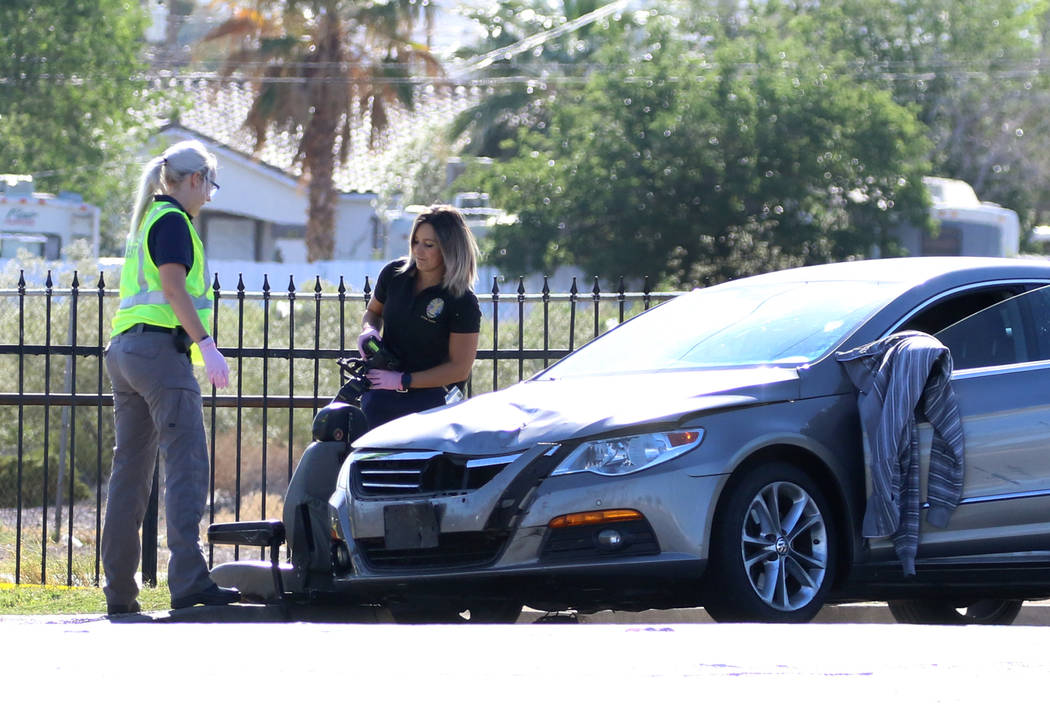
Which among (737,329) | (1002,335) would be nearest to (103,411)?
(737,329)

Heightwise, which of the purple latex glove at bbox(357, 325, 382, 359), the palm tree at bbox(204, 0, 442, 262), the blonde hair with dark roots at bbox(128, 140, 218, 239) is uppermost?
the palm tree at bbox(204, 0, 442, 262)

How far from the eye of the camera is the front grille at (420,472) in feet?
17.3

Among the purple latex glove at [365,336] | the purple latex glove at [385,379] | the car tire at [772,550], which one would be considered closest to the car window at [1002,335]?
the car tire at [772,550]

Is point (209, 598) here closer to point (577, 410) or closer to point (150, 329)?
point (150, 329)

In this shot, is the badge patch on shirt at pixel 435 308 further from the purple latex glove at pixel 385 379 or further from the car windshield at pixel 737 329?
the car windshield at pixel 737 329

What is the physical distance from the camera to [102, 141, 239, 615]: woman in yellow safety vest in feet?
19.8

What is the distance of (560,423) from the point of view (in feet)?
17.2

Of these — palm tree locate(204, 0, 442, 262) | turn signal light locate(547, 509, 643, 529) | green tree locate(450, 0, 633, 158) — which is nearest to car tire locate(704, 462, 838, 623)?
turn signal light locate(547, 509, 643, 529)

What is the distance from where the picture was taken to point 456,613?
5.96 meters

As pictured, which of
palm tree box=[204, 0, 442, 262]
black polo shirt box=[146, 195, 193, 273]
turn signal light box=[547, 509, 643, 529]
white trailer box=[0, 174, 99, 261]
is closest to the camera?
turn signal light box=[547, 509, 643, 529]

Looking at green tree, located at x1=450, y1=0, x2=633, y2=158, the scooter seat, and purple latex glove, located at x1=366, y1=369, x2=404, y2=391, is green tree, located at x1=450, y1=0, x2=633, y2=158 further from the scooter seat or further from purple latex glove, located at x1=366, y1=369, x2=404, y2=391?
the scooter seat

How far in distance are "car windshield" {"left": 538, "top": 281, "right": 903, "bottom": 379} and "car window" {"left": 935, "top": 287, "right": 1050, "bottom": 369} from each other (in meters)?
0.31
